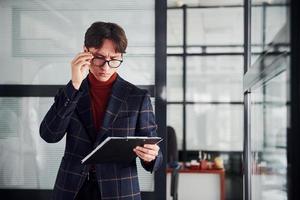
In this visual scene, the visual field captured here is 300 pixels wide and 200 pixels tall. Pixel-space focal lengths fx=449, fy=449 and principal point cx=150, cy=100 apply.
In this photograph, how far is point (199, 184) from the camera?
17.1ft

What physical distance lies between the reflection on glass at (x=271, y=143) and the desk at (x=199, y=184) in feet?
8.99

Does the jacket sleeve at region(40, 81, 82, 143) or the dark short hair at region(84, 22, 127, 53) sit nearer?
the jacket sleeve at region(40, 81, 82, 143)

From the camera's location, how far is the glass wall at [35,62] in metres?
2.74

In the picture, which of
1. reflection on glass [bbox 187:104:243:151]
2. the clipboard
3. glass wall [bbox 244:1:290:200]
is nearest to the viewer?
glass wall [bbox 244:1:290:200]

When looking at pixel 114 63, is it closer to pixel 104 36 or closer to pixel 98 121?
pixel 104 36

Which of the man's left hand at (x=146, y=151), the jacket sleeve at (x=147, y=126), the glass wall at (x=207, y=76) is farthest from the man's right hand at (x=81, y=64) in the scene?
the glass wall at (x=207, y=76)

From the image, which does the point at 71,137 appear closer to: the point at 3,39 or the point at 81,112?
the point at 81,112

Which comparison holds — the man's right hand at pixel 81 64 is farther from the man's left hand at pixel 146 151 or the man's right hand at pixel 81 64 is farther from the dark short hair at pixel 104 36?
the man's left hand at pixel 146 151

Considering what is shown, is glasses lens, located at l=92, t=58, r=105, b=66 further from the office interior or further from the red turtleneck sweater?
the office interior

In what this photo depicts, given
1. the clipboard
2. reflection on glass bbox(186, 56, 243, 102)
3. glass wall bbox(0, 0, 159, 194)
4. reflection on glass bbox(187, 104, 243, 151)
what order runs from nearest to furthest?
1. the clipboard
2. glass wall bbox(0, 0, 159, 194)
3. reflection on glass bbox(187, 104, 243, 151)
4. reflection on glass bbox(186, 56, 243, 102)

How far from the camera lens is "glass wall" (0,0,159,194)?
2.74 m

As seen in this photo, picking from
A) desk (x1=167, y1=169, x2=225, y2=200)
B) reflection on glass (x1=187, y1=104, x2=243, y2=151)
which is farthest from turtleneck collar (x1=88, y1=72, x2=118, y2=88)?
reflection on glass (x1=187, y1=104, x2=243, y2=151)

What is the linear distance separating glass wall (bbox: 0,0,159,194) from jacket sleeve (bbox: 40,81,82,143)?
2.07 feet

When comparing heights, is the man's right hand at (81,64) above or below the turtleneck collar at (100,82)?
above
